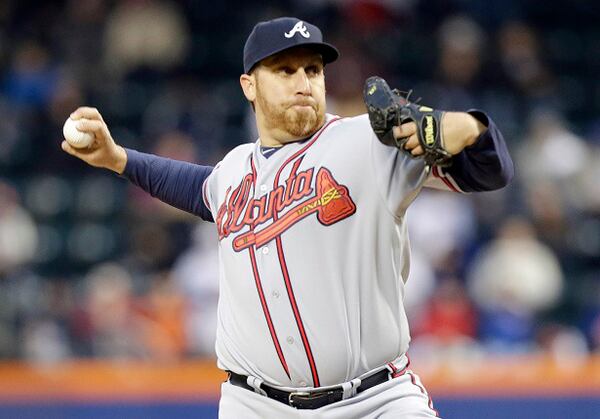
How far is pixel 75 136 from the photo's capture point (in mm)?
4254

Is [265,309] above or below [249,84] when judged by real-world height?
below

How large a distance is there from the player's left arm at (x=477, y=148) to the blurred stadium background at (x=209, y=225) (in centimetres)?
417

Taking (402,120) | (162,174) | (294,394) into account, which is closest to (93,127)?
(162,174)

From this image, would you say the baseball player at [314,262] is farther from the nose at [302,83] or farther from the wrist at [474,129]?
the wrist at [474,129]

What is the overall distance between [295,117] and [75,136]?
32.7 inches

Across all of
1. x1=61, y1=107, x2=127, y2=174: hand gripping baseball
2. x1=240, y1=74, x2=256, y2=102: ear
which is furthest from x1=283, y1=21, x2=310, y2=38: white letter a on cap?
x1=61, y1=107, x2=127, y2=174: hand gripping baseball

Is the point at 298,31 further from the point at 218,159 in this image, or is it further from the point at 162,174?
the point at 218,159

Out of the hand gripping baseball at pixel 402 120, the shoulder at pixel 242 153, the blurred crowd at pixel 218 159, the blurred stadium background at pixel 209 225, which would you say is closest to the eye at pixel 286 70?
the shoulder at pixel 242 153

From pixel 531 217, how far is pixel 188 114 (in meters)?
3.39

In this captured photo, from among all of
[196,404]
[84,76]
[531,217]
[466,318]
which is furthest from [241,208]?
[84,76]

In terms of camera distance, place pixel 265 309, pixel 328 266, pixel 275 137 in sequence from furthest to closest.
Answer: pixel 275 137 → pixel 265 309 → pixel 328 266

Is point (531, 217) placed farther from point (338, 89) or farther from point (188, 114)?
point (188, 114)

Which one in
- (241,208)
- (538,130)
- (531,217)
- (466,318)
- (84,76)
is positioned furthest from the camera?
(84,76)

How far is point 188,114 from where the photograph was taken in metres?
11.0
